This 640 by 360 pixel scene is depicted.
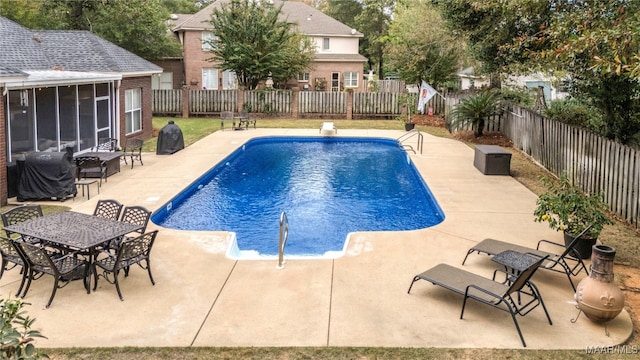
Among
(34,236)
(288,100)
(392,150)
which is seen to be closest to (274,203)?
(34,236)

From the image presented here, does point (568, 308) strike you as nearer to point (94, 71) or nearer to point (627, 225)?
point (627, 225)

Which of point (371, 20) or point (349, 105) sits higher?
point (371, 20)

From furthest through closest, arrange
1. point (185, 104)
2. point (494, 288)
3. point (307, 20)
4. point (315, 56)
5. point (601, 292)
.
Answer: point (307, 20)
point (315, 56)
point (185, 104)
point (494, 288)
point (601, 292)

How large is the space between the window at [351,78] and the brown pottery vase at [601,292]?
35949 millimetres

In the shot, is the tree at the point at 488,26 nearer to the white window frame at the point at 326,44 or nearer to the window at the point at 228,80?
the window at the point at 228,80

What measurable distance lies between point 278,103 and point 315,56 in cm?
1123

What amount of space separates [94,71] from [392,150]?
10830 mm

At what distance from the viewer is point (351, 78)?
1630 inches

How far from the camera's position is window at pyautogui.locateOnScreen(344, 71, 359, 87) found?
41219mm

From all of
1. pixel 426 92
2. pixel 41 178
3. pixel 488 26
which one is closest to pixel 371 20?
pixel 426 92

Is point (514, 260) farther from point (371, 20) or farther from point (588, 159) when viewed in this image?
point (371, 20)

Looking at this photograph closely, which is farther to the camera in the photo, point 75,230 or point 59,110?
point 59,110

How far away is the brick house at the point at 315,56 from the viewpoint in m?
38.1

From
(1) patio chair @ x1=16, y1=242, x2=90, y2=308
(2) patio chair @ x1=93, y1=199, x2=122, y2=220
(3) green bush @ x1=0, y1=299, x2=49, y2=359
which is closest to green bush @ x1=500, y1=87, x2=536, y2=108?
(2) patio chair @ x1=93, y1=199, x2=122, y2=220
